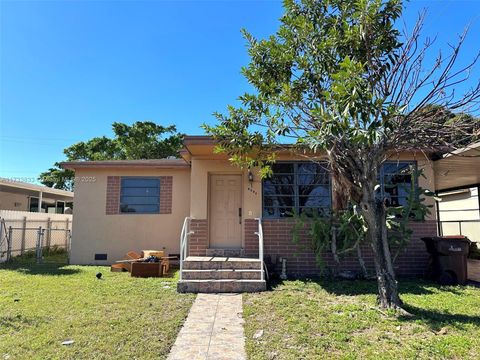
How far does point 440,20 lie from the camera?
563 cm

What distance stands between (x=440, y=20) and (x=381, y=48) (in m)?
1.55

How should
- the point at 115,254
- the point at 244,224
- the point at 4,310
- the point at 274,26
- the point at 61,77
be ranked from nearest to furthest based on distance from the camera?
the point at 4,310
the point at 274,26
the point at 244,224
the point at 115,254
the point at 61,77

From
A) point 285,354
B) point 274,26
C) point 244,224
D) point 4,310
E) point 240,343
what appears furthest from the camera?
point 244,224

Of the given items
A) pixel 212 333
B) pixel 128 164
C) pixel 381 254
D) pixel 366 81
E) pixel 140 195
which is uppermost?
pixel 366 81

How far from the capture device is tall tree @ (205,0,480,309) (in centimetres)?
510

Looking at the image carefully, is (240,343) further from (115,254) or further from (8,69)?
(8,69)

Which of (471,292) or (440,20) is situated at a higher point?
(440,20)

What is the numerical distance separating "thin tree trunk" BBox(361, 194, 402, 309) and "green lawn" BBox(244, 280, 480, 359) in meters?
0.28

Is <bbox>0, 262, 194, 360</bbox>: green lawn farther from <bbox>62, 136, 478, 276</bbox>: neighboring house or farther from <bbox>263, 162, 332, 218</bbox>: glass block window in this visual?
<bbox>263, 162, 332, 218</bbox>: glass block window

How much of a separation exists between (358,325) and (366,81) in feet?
11.4

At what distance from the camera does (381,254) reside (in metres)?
5.35

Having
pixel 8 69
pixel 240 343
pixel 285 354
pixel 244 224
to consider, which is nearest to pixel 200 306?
pixel 240 343

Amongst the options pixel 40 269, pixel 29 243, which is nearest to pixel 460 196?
pixel 40 269

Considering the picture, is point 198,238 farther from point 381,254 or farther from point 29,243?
point 29,243
